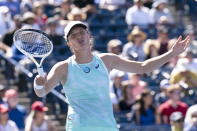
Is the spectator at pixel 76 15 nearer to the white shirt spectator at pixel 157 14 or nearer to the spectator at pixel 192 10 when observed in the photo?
the white shirt spectator at pixel 157 14

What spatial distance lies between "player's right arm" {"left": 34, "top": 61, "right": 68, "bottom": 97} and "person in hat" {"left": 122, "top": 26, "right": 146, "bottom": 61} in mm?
7754

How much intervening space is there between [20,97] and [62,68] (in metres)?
7.86

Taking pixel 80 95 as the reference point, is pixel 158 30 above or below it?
below

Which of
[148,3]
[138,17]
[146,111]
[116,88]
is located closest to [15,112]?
[116,88]

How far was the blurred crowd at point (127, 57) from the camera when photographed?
12.2 meters

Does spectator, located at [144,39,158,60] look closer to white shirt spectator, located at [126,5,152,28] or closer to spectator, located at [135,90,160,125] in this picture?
white shirt spectator, located at [126,5,152,28]

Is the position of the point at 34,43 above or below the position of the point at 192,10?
above

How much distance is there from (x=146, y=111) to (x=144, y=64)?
18.8 ft

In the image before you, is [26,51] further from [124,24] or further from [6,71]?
[124,24]

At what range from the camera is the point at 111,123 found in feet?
20.5

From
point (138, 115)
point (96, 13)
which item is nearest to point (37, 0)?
point (96, 13)

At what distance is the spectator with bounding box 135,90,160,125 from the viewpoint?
12.1 meters

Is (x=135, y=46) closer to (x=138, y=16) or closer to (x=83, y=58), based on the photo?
(x=138, y=16)

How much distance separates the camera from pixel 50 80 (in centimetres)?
617
